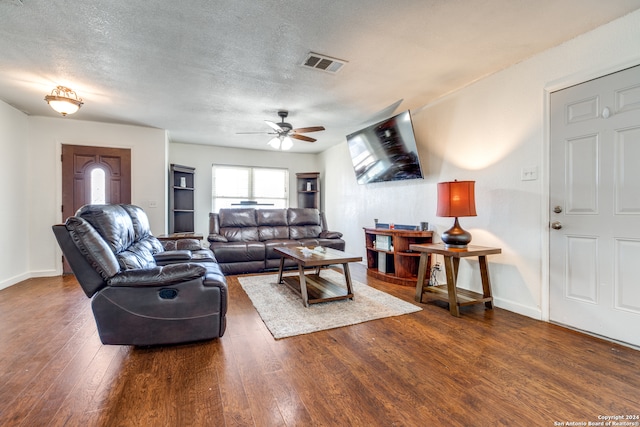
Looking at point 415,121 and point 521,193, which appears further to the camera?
point 415,121

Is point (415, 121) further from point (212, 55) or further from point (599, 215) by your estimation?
point (212, 55)

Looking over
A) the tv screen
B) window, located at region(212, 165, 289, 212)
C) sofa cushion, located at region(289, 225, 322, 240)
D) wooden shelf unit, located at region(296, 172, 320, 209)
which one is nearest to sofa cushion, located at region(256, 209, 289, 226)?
sofa cushion, located at region(289, 225, 322, 240)

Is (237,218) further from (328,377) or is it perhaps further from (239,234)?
(328,377)

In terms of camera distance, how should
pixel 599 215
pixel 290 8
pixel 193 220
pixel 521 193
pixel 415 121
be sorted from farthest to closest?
pixel 193 220
pixel 415 121
pixel 521 193
pixel 599 215
pixel 290 8

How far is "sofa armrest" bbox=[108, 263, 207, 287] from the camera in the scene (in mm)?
1940

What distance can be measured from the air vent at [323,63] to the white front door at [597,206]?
1910mm

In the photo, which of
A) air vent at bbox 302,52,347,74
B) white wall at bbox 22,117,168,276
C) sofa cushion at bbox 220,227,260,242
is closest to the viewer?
air vent at bbox 302,52,347,74

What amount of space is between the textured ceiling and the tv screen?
0.32 meters

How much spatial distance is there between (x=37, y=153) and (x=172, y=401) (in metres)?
4.73

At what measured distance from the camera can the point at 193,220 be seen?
594cm

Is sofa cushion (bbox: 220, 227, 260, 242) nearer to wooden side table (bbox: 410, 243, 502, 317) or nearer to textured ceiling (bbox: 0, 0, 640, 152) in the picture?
textured ceiling (bbox: 0, 0, 640, 152)

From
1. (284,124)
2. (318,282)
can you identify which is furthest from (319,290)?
(284,124)

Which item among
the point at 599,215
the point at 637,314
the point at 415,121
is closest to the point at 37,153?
the point at 415,121

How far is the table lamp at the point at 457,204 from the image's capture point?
110 inches
